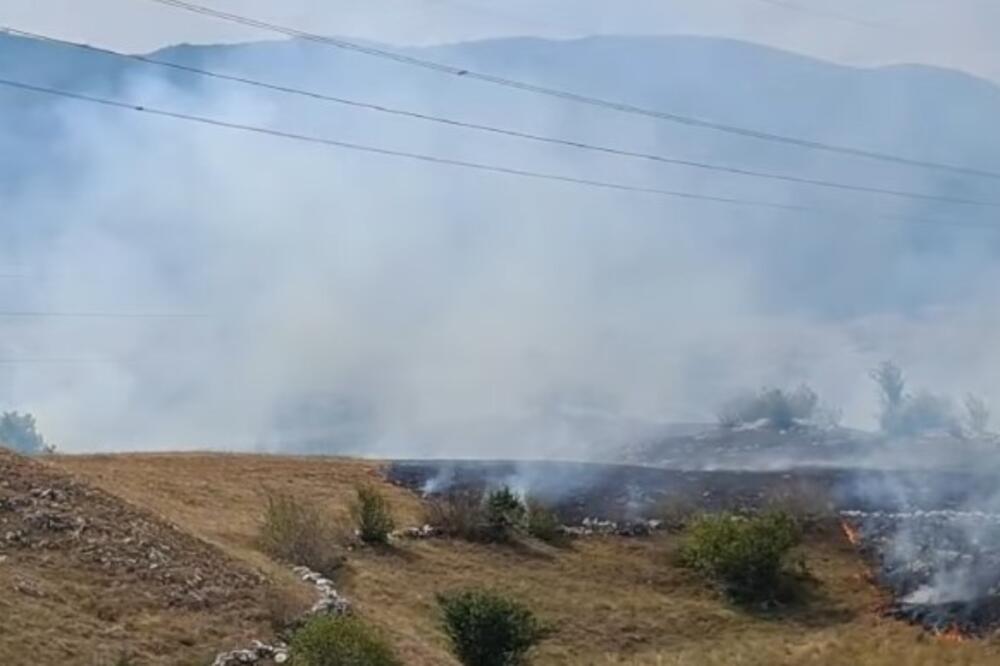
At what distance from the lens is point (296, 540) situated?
2938cm

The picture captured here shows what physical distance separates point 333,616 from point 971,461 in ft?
126

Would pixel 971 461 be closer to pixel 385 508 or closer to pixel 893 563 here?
pixel 893 563

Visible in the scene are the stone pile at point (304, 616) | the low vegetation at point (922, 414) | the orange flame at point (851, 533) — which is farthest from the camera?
the low vegetation at point (922, 414)

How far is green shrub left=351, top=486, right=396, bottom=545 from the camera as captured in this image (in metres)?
34.5

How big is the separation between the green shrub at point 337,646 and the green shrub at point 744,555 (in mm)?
15824

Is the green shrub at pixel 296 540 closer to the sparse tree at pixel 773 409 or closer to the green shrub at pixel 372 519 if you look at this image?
the green shrub at pixel 372 519

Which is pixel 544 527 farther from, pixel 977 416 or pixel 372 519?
pixel 977 416

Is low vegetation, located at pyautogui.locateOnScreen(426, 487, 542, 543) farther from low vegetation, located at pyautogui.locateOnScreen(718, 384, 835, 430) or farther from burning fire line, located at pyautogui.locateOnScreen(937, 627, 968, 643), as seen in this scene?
low vegetation, located at pyautogui.locateOnScreen(718, 384, 835, 430)

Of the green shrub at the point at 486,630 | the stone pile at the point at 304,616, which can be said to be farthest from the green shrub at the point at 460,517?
the green shrub at the point at 486,630

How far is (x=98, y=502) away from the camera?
26.1 metres

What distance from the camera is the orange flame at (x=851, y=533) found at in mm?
38719

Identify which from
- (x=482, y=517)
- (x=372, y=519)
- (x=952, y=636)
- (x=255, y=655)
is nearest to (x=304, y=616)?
(x=255, y=655)

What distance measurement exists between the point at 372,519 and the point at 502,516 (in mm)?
4539

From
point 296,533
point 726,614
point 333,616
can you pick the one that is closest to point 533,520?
point 726,614
